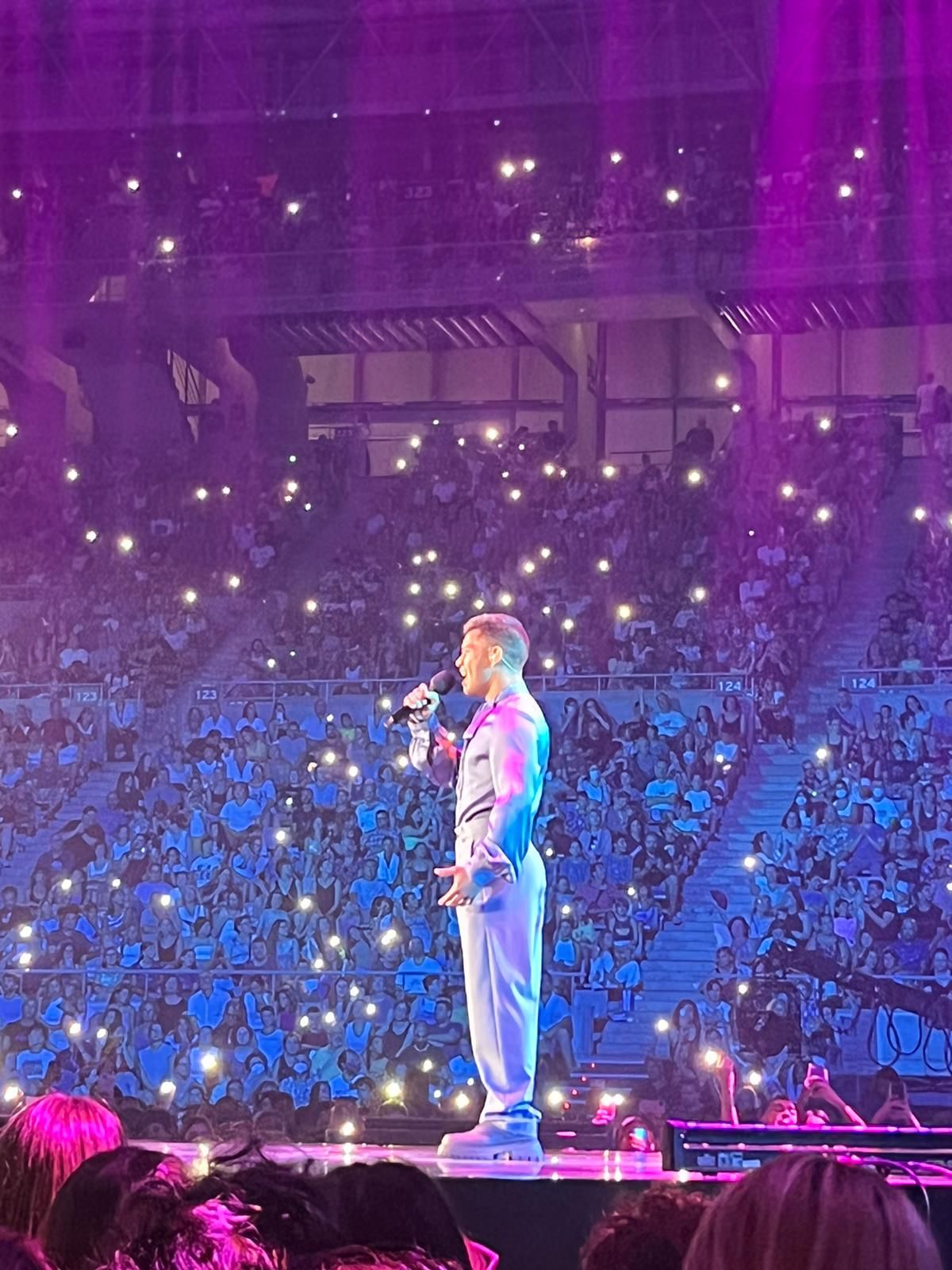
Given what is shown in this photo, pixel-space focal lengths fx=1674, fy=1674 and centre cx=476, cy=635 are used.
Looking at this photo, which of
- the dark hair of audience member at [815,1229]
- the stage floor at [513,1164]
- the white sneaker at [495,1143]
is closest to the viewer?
the dark hair of audience member at [815,1229]

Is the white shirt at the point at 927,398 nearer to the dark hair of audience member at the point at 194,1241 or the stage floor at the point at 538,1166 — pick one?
the stage floor at the point at 538,1166

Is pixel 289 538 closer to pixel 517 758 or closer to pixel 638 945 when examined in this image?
pixel 638 945

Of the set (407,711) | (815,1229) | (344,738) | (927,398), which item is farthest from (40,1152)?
(927,398)

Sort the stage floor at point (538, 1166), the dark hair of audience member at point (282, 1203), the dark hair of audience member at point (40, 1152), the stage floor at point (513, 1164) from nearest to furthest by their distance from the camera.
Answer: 1. the dark hair of audience member at point (282, 1203)
2. the dark hair of audience member at point (40, 1152)
3. the stage floor at point (538, 1166)
4. the stage floor at point (513, 1164)

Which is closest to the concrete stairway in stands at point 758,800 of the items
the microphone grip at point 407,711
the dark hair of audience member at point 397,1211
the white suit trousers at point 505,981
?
the white suit trousers at point 505,981

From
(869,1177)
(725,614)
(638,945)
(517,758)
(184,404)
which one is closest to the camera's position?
(869,1177)

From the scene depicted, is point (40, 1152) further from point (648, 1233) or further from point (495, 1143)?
point (495, 1143)

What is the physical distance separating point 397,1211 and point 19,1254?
472 mm

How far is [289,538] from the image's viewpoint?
1478 centimetres

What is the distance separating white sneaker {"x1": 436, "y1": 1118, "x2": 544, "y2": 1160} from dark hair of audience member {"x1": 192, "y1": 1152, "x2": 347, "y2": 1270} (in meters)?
3.11

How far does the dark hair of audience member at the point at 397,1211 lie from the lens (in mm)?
1763

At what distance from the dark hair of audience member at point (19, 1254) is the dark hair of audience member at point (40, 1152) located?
88 cm

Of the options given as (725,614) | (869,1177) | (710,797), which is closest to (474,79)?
(725,614)

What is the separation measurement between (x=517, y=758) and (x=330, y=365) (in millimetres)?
11738
